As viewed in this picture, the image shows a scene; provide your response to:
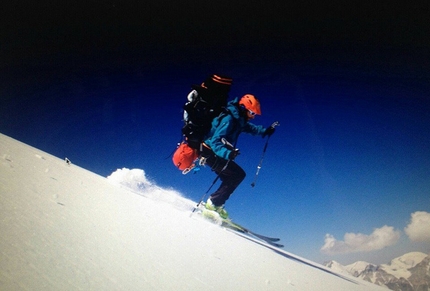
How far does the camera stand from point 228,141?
5770mm

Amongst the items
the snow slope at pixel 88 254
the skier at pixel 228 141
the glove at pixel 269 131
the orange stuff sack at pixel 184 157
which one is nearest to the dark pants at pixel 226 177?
the skier at pixel 228 141

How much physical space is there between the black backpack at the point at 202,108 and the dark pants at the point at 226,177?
77 cm

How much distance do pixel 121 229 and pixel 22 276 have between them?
0.90 metres

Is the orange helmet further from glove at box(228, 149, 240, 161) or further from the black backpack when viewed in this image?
glove at box(228, 149, 240, 161)

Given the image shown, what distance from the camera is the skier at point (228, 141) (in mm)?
5734

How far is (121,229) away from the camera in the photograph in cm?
150

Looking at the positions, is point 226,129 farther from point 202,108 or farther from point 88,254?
point 88,254

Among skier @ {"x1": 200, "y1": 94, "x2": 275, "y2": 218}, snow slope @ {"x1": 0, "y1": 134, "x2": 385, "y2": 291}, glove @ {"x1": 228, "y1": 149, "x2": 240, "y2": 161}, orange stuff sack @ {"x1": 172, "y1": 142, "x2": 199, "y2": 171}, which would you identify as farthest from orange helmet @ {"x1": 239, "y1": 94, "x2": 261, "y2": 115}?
snow slope @ {"x1": 0, "y1": 134, "x2": 385, "y2": 291}

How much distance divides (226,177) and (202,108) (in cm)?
209

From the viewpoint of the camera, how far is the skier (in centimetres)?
573

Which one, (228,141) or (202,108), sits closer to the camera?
(228,141)

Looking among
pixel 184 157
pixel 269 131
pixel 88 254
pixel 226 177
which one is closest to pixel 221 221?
pixel 226 177

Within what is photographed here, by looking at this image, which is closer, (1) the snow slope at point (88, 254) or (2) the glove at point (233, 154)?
(1) the snow slope at point (88, 254)

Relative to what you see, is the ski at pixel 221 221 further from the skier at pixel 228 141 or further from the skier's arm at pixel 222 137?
the skier's arm at pixel 222 137
